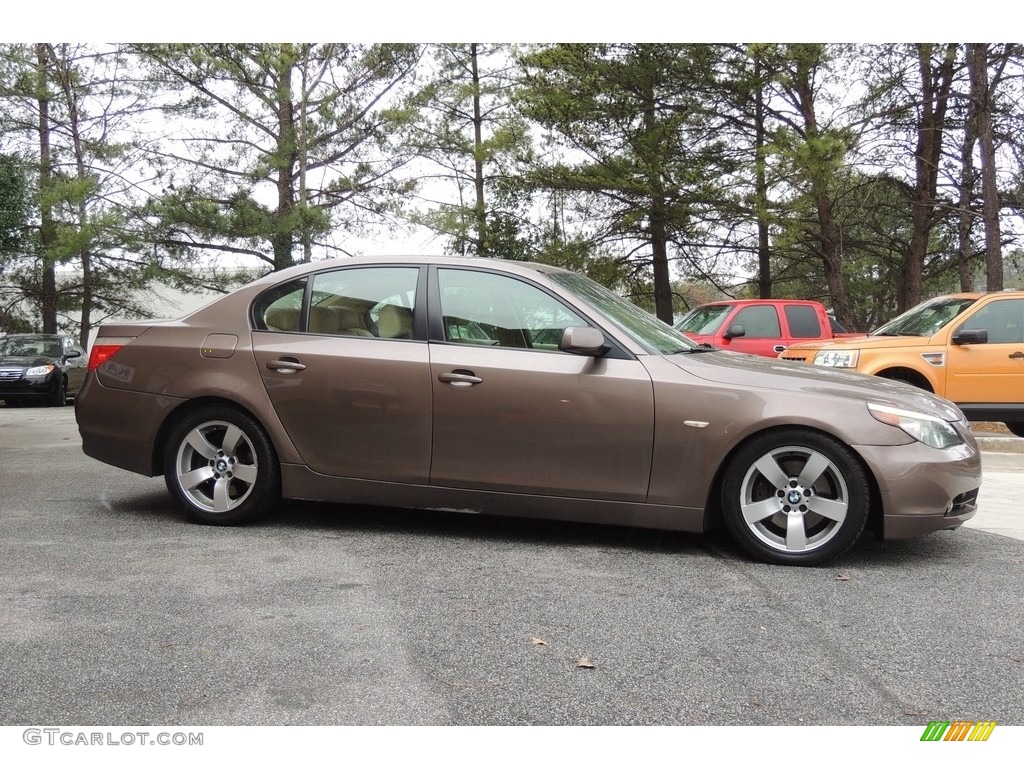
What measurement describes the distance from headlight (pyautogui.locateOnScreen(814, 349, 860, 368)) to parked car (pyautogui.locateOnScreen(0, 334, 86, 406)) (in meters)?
14.2

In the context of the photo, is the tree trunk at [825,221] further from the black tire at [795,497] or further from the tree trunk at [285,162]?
the black tire at [795,497]

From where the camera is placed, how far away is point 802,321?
1504 centimetres

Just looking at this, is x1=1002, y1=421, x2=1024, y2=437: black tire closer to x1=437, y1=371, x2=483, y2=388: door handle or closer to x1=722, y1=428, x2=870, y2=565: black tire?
x1=722, y1=428, x2=870, y2=565: black tire

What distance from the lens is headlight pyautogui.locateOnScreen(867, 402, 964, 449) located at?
15.8ft

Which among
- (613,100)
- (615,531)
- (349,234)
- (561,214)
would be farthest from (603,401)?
(349,234)

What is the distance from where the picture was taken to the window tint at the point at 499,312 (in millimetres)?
5289

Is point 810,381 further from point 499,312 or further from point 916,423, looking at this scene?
point 499,312

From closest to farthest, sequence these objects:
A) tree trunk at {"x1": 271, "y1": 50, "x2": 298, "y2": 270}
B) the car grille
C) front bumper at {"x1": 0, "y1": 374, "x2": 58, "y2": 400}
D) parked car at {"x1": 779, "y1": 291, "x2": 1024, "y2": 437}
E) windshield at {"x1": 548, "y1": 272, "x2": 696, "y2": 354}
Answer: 1. the car grille
2. windshield at {"x1": 548, "y1": 272, "x2": 696, "y2": 354}
3. parked car at {"x1": 779, "y1": 291, "x2": 1024, "y2": 437}
4. front bumper at {"x1": 0, "y1": 374, "x2": 58, "y2": 400}
5. tree trunk at {"x1": 271, "y1": 50, "x2": 298, "y2": 270}

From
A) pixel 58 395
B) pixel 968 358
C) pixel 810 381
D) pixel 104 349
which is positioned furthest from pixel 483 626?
pixel 58 395

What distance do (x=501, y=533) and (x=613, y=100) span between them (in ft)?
58.8

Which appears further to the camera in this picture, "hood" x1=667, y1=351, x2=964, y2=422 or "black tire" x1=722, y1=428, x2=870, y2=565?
"hood" x1=667, y1=351, x2=964, y2=422

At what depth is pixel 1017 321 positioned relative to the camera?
1070 centimetres

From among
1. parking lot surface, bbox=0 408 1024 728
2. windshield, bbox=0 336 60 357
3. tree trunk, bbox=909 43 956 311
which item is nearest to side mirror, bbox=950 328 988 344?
parking lot surface, bbox=0 408 1024 728

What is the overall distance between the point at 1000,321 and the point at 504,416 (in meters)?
7.85
